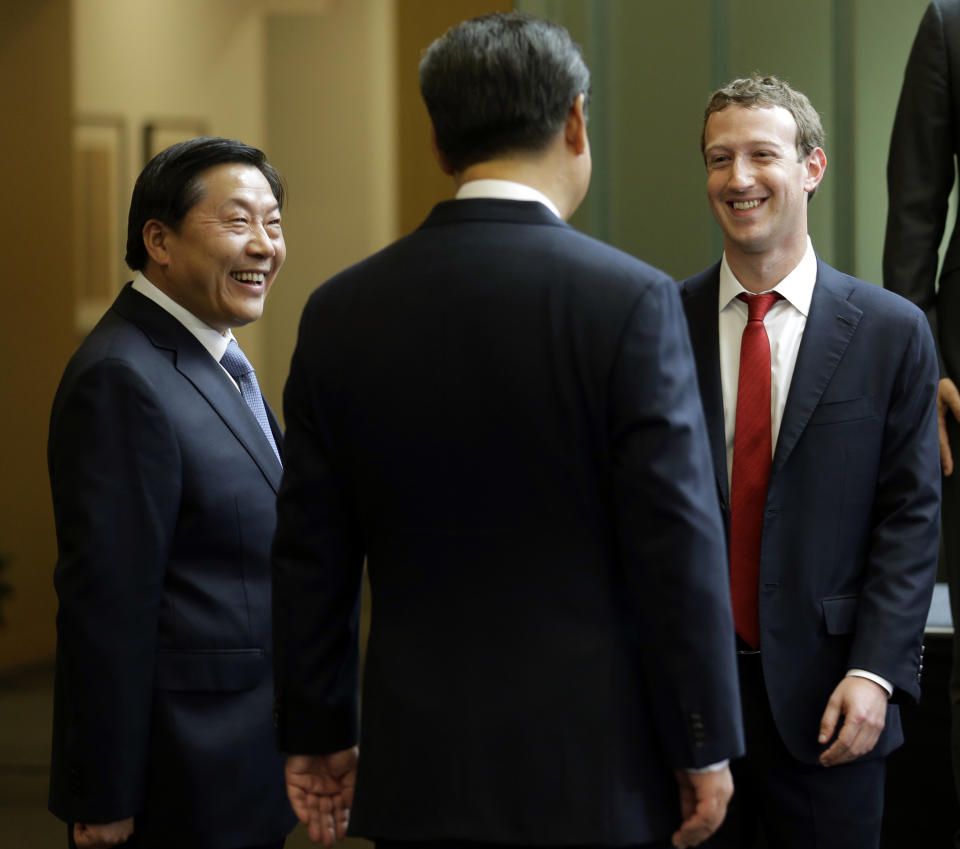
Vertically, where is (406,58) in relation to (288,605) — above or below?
above

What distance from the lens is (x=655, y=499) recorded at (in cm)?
130

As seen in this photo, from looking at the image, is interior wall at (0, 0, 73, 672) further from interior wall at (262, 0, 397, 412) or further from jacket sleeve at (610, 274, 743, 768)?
jacket sleeve at (610, 274, 743, 768)

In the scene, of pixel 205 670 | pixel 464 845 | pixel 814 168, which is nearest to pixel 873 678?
pixel 464 845

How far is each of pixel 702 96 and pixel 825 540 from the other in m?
2.19

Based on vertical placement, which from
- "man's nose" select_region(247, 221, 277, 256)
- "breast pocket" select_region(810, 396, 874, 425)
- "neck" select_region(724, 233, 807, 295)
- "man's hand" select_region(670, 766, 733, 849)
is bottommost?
"man's hand" select_region(670, 766, 733, 849)

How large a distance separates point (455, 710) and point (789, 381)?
77 cm

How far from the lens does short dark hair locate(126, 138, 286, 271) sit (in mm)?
2014

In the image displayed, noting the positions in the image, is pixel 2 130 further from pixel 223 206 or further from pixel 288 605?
pixel 288 605

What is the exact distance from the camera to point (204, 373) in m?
1.91

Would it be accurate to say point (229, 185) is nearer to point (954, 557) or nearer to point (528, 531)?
point (528, 531)

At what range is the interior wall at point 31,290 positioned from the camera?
4.51m

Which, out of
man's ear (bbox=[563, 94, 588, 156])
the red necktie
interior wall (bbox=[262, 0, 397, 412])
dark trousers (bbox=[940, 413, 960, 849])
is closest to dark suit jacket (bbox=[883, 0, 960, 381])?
dark trousers (bbox=[940, 413, 960, 849])

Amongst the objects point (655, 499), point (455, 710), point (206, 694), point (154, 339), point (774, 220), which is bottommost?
point (206, 694)

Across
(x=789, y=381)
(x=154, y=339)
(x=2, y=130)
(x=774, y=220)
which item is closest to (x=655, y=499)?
(x=789, y=381)
